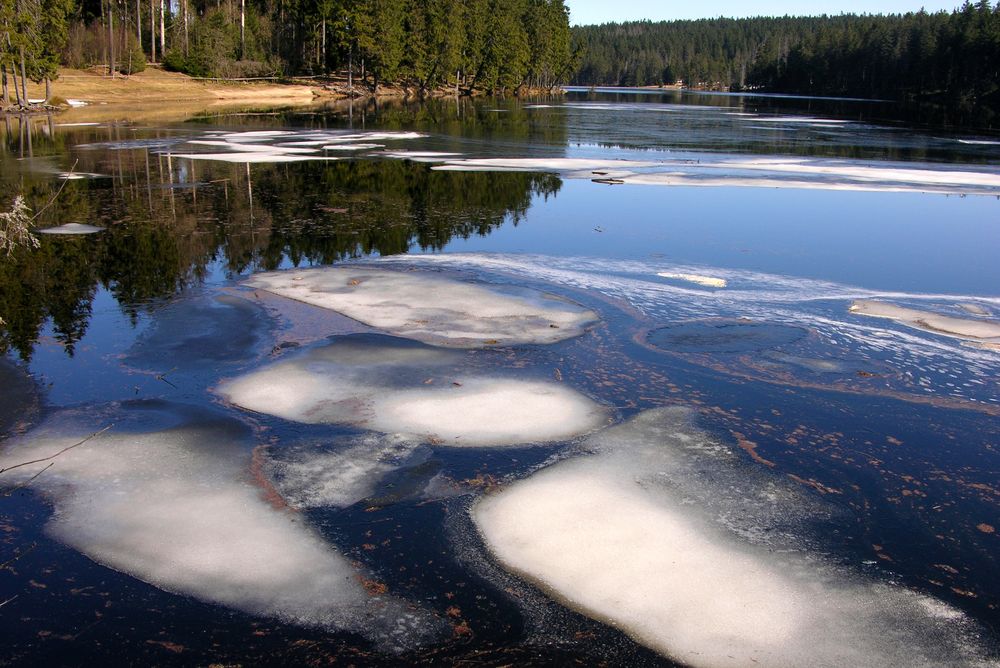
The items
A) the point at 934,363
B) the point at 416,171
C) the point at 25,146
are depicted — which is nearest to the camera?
the point at 934,363

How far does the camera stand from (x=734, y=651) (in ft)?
15.2

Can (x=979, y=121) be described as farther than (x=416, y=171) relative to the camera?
Yes

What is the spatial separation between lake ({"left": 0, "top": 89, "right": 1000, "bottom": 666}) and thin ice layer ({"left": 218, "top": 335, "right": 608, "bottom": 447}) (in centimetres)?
4

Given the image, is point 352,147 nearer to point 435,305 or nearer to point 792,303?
point 435,305

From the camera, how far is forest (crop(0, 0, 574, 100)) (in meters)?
66.0

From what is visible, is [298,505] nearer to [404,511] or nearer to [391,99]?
[404,511]

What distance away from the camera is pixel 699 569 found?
5438 millimetres

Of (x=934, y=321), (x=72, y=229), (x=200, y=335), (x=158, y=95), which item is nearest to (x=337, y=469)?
(x=200, y=335)

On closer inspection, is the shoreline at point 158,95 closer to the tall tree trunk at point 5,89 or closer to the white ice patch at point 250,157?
the tall tree trunk at point 5,89

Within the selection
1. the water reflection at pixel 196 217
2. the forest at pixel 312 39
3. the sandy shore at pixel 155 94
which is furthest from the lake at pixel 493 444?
the forest at pixel 312 39

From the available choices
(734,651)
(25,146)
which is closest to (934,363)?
(734,651)

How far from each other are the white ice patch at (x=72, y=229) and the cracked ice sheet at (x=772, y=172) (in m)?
11.5

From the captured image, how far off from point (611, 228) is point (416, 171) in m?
9.10

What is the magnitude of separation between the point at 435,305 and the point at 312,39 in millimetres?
79139
